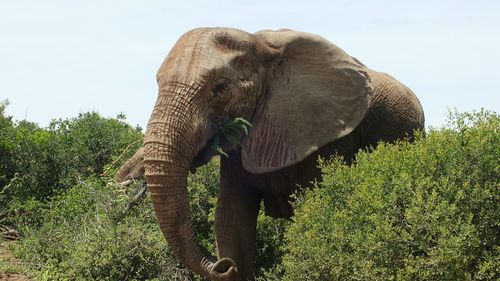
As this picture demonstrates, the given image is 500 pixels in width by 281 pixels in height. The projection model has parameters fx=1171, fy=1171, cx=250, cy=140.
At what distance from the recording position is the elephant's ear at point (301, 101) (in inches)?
387

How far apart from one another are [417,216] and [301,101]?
2520 millimetres

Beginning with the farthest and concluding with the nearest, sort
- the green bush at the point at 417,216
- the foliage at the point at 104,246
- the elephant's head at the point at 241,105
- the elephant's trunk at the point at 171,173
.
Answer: the foliage at the point at 104,246 → the elephant's head at the point at 241,105 → the elephant's trunk at the point at 171,173 → the green bush at the point at 417,216

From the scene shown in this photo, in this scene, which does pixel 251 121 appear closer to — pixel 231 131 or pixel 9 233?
pixel 231 131

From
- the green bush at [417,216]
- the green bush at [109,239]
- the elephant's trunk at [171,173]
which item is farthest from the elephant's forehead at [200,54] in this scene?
the green bush at [109,239]

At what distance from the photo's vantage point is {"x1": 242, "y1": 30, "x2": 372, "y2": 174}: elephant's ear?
983cm

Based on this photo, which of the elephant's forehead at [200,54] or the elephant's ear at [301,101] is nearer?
the elephant's forehead at [200,54]

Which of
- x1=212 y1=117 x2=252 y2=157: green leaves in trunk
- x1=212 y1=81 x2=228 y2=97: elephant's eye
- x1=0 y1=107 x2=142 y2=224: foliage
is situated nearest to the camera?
x1=212 y1=81 x2=228 y2=97: elephant's eye

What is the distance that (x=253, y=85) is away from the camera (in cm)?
964

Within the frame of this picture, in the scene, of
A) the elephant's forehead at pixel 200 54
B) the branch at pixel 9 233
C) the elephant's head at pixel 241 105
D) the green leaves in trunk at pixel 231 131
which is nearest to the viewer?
the elephant's head at pixel 241 105

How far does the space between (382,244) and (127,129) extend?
363 inches

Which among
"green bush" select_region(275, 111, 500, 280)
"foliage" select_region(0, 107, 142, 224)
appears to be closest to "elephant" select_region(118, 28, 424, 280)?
"green bush" select_region(275, 111, 500, 280)

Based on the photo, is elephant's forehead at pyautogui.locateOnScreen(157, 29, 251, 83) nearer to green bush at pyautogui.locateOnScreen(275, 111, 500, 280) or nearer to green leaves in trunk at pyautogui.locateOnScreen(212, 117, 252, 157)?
green leaves in trunk at pyautogui.locateOnScreen(212, 117, 252, 157)

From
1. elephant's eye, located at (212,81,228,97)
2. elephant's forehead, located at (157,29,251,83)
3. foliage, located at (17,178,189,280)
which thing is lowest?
foliage, located at (17,178,189,280)

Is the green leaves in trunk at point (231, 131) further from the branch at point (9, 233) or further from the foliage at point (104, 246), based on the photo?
the branch at point (9, 233)
